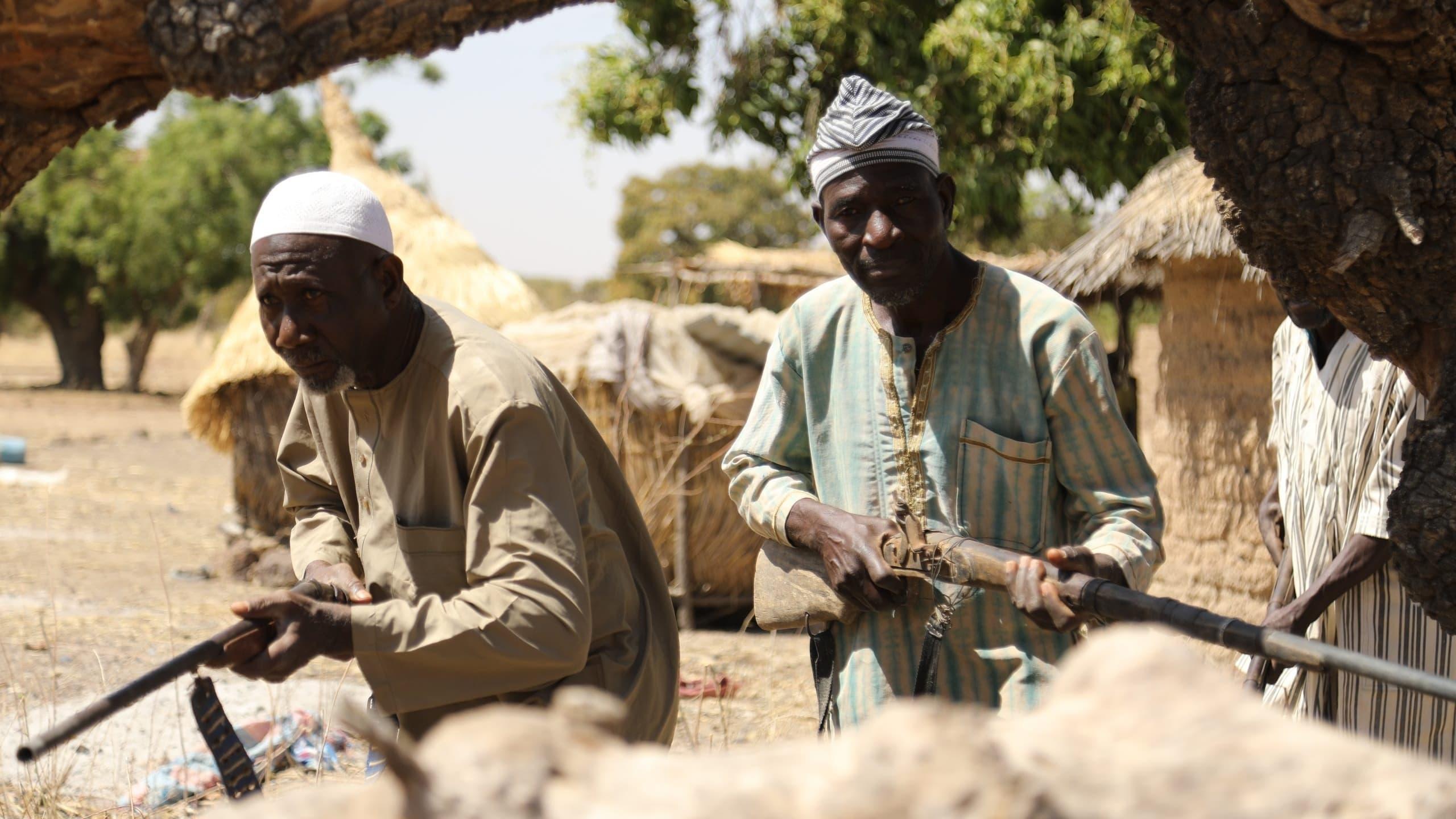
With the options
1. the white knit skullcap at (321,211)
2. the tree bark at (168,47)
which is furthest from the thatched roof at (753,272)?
the white knit skullcap at (321,211)

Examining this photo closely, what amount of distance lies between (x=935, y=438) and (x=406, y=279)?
27.8ft

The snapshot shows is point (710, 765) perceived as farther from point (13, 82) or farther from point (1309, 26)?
point (13, 82)

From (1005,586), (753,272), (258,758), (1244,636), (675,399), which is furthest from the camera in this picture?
(753,272)

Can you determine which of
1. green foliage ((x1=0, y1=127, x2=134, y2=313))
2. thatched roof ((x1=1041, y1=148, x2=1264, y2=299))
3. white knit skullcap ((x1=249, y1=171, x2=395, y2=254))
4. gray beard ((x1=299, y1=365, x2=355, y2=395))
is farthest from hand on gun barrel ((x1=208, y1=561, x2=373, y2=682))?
green foliage ((x1=0, y1=127, x2=134, y2=313))

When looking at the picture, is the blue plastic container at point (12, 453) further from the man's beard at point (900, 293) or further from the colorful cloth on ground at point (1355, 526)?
the man's beard at point (900, 293)

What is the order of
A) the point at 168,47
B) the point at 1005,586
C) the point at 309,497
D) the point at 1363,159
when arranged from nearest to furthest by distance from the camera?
1. the point at 1363,159
2. the point at 1005,586
3. the point at 309,497
4. the point at 168,47

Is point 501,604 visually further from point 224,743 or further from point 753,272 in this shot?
point 753,272

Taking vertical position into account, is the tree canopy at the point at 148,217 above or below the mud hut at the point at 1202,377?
above

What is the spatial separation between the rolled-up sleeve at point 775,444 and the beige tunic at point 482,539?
0.94 ft

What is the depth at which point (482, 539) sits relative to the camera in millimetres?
2355

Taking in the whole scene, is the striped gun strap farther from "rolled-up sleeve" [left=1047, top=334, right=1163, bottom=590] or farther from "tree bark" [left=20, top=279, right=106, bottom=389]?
"tree bark" [left=20, top=279, right=106, bottom=389]

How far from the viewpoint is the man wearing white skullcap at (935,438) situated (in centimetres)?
275

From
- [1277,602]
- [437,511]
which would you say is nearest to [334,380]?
[437,511]

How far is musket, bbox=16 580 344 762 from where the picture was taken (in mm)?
1752
